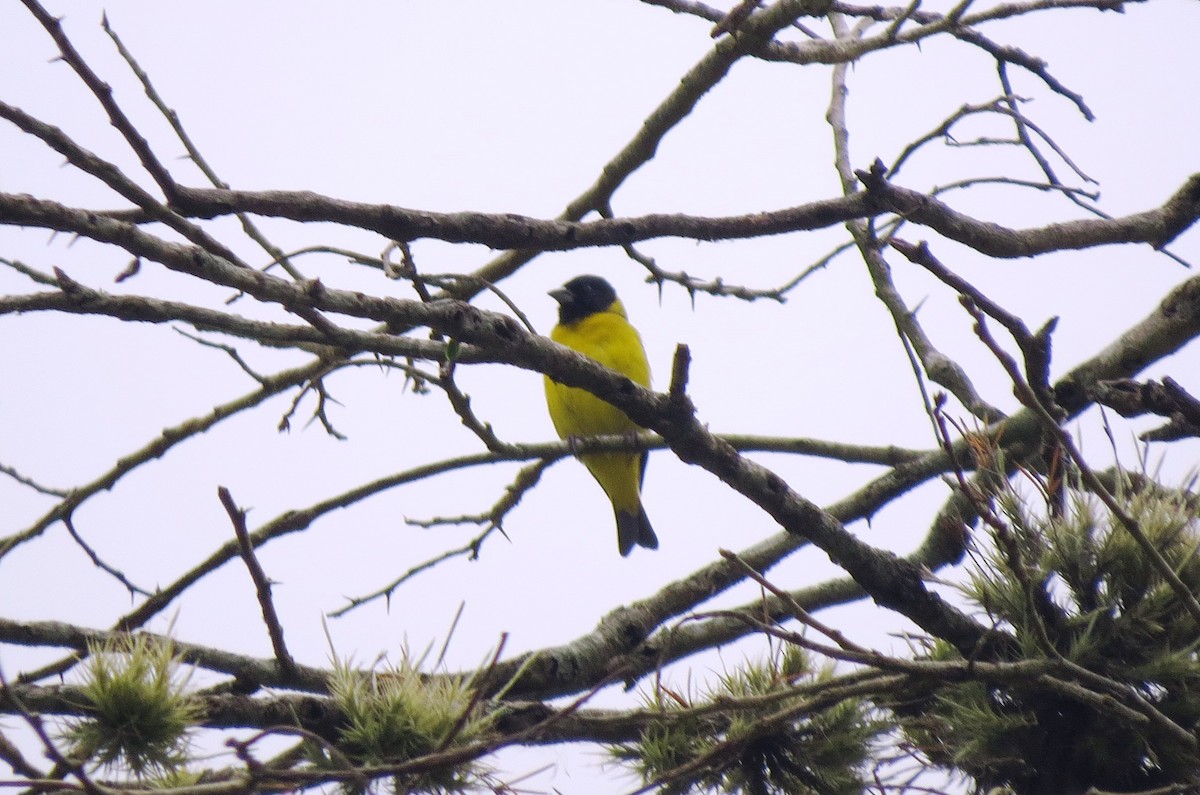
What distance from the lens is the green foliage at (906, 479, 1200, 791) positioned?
250cm

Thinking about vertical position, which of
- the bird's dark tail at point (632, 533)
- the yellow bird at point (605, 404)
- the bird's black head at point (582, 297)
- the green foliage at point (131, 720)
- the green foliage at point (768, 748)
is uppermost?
the bird's black head at point (582, 297)

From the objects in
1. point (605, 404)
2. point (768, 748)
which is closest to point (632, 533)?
point (605, 404)

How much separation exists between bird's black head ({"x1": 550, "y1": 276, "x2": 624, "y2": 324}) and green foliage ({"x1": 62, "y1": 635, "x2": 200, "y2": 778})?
5.33m

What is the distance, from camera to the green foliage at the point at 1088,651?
2504mm

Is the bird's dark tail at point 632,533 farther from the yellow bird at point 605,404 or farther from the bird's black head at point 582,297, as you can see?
the bird's black head at point 582,297

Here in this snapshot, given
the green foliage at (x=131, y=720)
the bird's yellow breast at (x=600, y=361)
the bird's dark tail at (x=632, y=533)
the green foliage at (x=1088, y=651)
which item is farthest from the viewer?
the bird's dark tail at (x=632, y=533)

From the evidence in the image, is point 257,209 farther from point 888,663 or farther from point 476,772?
point 888,663

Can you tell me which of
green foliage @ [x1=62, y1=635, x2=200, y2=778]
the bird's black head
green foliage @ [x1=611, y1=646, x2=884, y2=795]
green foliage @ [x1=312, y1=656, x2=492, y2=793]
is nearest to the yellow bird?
the bird's black head

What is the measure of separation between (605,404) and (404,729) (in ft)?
14.7

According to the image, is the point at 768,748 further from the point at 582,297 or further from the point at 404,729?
the point at 582,297

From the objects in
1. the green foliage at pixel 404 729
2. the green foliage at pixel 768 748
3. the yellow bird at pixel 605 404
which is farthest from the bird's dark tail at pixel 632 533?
the green foliage at pixel 404 729

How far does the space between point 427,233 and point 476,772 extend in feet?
3.79

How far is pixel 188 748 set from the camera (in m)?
2.10

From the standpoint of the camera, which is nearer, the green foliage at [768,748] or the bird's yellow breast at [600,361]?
the green foliage at [768,748]
